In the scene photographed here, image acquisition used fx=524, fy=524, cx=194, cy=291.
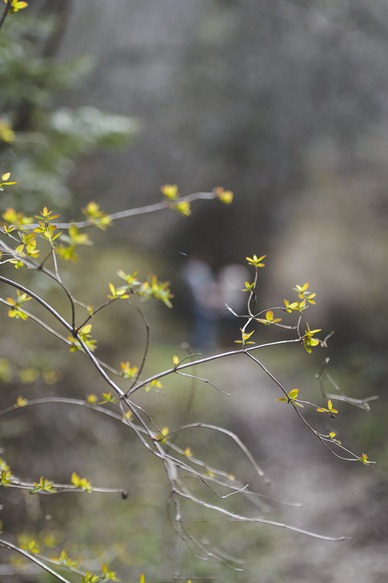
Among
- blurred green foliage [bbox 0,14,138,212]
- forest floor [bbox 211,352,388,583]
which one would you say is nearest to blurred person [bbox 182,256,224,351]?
forest floor [bbox 211,352,388,583]

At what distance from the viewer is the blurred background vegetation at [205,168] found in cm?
469

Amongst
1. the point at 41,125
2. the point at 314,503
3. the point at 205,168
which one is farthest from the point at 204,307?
the point at 41,125

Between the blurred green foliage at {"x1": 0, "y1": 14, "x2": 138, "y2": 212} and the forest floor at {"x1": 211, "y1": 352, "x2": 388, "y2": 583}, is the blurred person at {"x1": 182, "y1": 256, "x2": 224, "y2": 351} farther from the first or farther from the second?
the blurred green foliage at {"x1": 0, "y1": 14, "x2": 138, "y2": 212}

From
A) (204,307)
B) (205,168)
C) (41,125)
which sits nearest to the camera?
(41,125)

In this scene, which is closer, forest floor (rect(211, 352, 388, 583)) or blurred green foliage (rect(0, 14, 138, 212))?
forest floor (rect(211, 352, 388, 583))

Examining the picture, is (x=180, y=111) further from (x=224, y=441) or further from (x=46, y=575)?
(x=46, y=575)

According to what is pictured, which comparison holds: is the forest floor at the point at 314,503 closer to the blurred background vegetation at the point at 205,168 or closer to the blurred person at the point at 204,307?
the blurred background vegetation at the point at 205,168

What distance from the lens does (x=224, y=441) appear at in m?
6.23

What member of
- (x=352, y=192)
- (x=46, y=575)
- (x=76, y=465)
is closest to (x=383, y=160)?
(x=352, y=192)

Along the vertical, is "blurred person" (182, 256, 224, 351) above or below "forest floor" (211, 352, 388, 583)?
below

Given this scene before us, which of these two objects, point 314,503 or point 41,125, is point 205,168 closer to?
point 41,125

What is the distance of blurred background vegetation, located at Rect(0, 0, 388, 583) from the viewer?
15.4 ft

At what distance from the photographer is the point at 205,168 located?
11.2 m

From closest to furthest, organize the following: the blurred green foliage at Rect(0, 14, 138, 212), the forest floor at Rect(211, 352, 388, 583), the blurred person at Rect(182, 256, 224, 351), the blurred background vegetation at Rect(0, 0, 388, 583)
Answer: the forest floor at Rect(211, 352, 388, 583)
the blurred green foliage at Rect(0, 14, 138, 212)
the blurred background vegetation at Rect(0, 0, 388, 583)
the blurred person at Rect(182, 256, 224, 351)
